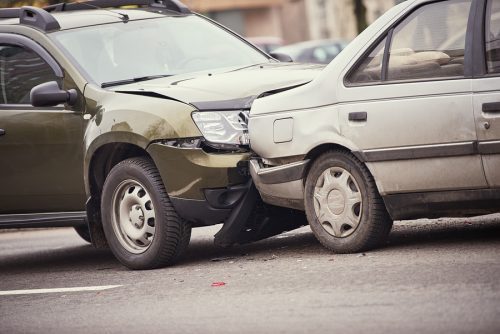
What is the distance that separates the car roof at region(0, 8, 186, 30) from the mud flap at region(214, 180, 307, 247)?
2314 mm

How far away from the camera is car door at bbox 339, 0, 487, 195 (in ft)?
24.5

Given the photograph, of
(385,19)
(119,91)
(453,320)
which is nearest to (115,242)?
(119,91)

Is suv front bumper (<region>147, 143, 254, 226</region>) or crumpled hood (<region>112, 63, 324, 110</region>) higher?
crumpled hood (<region>112, 63, 324, 110</region>)

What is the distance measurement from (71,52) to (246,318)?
3.71 metres

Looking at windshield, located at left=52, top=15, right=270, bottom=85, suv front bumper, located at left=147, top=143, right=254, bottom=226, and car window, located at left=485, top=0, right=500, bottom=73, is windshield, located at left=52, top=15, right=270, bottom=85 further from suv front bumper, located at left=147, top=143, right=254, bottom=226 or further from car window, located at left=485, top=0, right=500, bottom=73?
car window, located at left=485, top=0, right=500, bottom=73

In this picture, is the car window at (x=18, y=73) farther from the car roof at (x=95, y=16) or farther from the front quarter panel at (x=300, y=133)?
the front quarter panel at (x=300, y=133)

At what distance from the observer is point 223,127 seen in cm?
854

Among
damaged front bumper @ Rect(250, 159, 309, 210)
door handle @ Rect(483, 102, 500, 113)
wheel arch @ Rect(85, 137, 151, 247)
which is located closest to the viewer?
door handle @ Rect(483, 102, 500, 113)

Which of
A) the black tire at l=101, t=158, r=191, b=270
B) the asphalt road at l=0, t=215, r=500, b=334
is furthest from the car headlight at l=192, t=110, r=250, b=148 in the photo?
the asphalt road at l=0, t=215, r=500, b=334

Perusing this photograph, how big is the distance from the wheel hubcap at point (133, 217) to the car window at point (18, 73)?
4.31 ft

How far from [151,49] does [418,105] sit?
3.01m

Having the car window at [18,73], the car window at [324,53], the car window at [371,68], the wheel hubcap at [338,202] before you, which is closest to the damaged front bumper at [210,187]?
the wheel hubcap at [338,202]

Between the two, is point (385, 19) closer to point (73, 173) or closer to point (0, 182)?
point (73, 173)

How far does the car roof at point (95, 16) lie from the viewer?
32.9 ft
